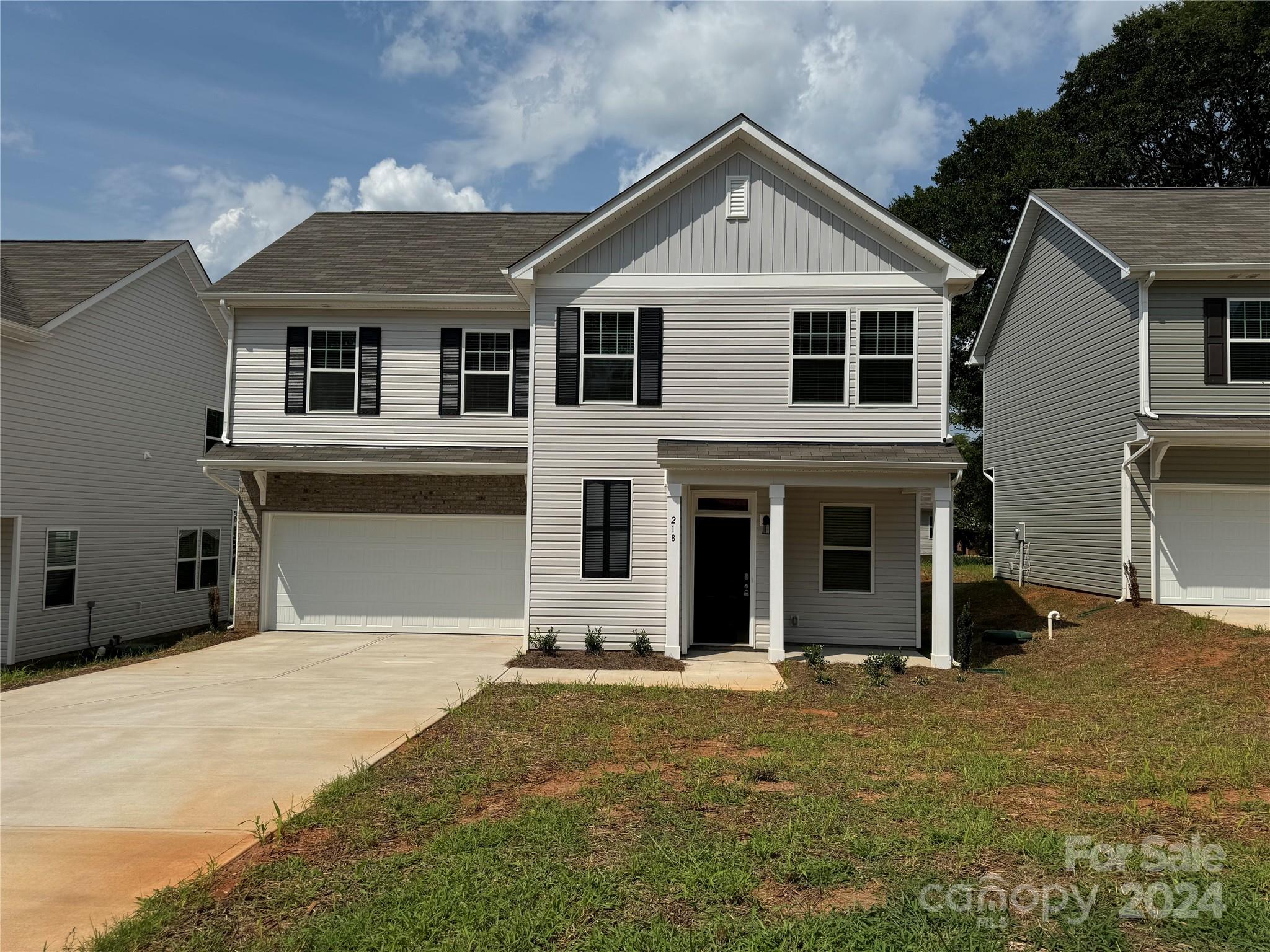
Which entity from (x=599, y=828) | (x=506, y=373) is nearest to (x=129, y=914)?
(x=599, y=828)

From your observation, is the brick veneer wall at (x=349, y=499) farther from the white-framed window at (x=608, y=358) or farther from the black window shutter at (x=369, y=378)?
the white-framed window at (x=608, y=358)

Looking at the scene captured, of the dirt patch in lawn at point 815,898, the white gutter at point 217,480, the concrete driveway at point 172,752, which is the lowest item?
the concrete driveway at point 172,752

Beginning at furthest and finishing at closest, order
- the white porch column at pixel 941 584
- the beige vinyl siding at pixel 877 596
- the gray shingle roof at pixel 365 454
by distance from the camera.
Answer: the gray shingle roof at pixel 365 454, the beige vinyl siding at pixel 877 596, the white porch column at pixel 941 584

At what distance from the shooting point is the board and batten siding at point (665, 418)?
13.5 meters

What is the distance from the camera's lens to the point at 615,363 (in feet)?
45.6

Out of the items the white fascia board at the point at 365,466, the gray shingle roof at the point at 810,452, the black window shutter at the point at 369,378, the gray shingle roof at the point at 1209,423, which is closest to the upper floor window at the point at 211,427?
the white fascia board at the point at 365,466

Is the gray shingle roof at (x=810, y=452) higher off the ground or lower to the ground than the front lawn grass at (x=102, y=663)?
higher

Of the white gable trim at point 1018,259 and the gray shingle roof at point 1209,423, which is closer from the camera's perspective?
the gray shingle roof at point 1209,423

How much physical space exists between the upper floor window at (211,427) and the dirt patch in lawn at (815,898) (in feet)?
60.7

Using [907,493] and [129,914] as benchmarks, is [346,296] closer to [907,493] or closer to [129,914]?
[907,493]

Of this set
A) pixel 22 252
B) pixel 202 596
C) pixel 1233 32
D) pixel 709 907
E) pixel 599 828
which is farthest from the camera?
pixel 1233 32

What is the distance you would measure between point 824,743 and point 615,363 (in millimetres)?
7486

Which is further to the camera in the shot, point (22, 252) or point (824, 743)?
point (22, 252)

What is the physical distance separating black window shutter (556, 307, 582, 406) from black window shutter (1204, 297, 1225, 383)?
11.2 metres
